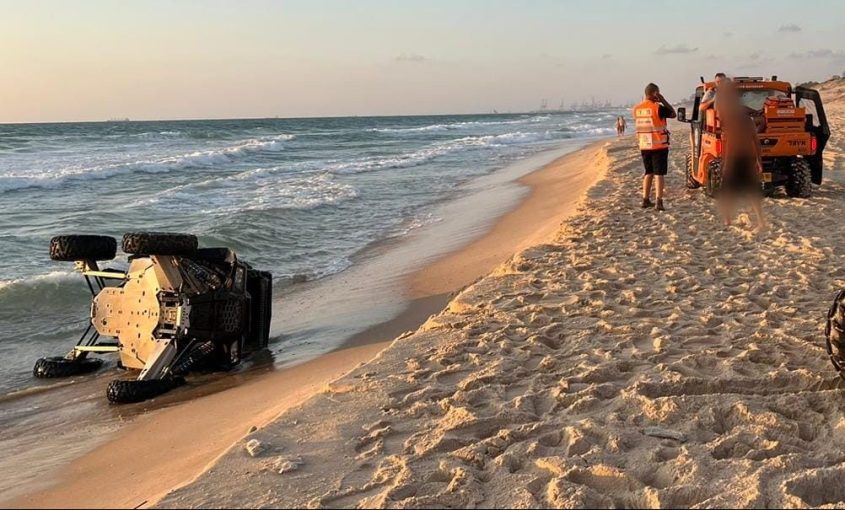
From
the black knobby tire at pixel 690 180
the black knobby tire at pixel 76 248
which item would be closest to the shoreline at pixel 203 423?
the black knobby tire at pixel 76 248

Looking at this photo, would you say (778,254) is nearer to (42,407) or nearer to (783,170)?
(783,170)

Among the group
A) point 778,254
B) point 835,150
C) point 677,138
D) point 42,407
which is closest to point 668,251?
point 778,254

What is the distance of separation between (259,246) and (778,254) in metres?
7.33

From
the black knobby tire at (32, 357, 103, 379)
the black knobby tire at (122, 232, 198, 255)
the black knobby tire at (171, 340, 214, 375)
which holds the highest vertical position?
the black knobby tire at (122, 232, 198, 255)

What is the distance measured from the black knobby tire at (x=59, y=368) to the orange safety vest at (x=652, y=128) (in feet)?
26.2

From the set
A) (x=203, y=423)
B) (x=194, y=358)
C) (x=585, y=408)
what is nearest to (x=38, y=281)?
(x=194, y=358)

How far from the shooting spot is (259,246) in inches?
431

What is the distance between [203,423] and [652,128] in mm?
8079

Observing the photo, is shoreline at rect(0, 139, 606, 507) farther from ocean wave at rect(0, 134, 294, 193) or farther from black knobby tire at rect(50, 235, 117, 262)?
ocean wave at rect(0, 134, 294, 193)

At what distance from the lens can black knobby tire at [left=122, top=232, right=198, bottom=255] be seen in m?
5.07

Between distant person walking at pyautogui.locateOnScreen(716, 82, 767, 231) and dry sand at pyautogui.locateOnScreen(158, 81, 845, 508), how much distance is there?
2.66m

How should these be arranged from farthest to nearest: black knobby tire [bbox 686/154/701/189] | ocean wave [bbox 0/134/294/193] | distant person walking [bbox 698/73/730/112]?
ocean wave [bbox 0/134/294/193], black knobby tire [bbox 686/154/701/189], distant person walking [bbox 698/73/730/112]

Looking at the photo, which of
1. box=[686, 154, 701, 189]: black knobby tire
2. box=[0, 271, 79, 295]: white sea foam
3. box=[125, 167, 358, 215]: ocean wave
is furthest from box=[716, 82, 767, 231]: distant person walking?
box=[125, 167, 358, 215]: ocean wave

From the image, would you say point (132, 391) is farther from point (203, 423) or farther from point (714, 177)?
point (714, 177)
